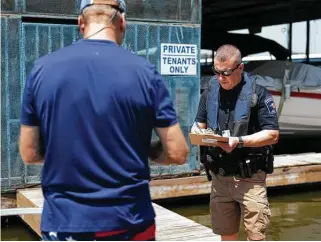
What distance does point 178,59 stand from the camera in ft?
22.4

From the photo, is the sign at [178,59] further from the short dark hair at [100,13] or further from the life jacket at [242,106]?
the short dark hair at [100,13]

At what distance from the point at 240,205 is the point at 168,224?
1.92 m

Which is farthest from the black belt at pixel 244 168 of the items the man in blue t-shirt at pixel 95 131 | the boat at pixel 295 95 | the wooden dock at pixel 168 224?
the boat at pixel 295 95

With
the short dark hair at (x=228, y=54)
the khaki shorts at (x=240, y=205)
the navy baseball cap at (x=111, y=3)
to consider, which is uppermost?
the navy baseball cap at (x=111, y=3)

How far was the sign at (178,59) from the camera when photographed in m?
6.76

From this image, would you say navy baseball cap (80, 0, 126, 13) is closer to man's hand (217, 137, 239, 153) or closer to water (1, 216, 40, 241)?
man's hand (217, 137, 239, 153)

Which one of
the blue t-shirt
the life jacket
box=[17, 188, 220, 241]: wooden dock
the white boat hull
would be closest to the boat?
the white boat hull

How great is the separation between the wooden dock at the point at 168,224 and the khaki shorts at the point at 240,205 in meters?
1.22

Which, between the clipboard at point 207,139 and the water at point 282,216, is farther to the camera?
the water at point 282,216

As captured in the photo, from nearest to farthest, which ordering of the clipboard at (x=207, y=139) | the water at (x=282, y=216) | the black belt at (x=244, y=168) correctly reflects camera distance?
the clipboard at (x=207, y=139) → the black belt at (x=244, y=168) → the water at (x=282, y=216)

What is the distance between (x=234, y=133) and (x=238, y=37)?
11.1 meters

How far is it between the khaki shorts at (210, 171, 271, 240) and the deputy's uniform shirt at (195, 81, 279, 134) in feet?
1.07

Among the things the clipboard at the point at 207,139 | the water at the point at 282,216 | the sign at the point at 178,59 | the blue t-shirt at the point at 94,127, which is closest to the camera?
the blue t-shirt at the point at 94,127

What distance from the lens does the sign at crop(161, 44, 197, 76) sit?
6.76 meters
